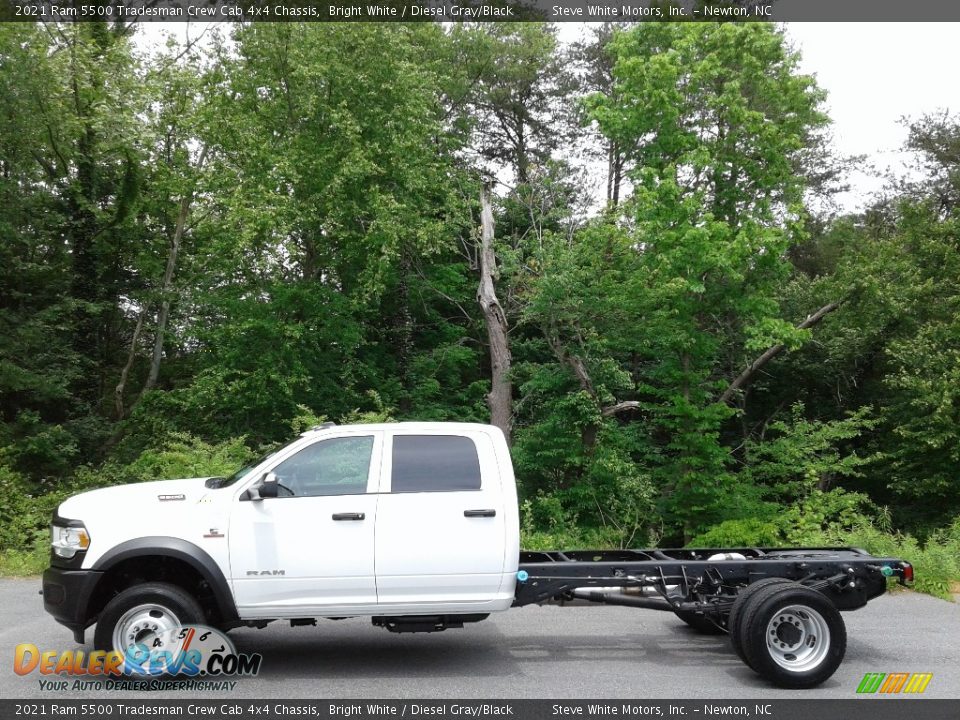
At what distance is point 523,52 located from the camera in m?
31.0

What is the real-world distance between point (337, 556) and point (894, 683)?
4.47 meters

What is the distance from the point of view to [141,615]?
6445 mm

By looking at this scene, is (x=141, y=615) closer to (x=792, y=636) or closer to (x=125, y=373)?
(x=792, y=636)

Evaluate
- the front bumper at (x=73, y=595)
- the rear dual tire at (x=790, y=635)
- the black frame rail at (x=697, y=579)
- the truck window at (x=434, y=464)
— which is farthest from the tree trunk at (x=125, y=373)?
the rear dual tire at (x=790, y=635)

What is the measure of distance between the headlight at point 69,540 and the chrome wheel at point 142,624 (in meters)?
0.64

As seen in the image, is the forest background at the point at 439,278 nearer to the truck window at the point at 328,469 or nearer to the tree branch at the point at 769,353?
the tree branch at the point at 769,353

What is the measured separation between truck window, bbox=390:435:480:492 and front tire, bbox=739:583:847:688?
2.42m

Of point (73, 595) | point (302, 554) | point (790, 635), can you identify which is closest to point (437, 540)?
point (302, 554)

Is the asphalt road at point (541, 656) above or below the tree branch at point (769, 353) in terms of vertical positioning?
below

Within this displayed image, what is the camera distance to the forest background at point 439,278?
2020 centimetres

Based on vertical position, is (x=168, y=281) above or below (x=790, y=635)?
above

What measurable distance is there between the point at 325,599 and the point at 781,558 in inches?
154

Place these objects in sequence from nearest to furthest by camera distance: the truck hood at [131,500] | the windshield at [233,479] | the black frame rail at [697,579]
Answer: the truck hood at [131,500] → the windshield at [233,479] → the black frame rail at [697,579]

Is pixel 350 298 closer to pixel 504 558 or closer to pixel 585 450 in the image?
pixel 585 450
